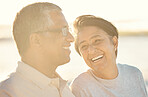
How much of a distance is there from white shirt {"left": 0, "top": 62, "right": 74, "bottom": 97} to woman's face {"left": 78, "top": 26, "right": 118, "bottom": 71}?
697 millimetres

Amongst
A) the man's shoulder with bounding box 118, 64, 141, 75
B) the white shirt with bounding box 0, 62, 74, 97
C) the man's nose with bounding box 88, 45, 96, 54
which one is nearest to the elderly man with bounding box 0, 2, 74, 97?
the white shirt with bounding box 0, 62, 74, 97

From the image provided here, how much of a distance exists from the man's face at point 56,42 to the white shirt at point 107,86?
797 mm

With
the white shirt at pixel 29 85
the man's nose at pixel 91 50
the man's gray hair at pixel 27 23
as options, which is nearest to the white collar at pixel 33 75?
the white shirt at pixel 29 85

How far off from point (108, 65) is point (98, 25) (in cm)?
44

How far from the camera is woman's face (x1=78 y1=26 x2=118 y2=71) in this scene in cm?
356

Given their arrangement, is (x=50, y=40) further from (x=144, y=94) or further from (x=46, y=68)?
(x=144, y=94)

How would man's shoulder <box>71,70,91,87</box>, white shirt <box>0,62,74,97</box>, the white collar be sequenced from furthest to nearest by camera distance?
man's shoulder <box>71,70,91,87</box> → the white collar → white shirt <box>0,62,74,97</box>

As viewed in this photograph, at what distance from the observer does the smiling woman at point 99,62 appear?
3578 millimetres

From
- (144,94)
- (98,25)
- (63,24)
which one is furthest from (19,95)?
(144,94)

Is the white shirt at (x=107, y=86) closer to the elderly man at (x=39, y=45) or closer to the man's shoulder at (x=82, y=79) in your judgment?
the man's shoulder at (x=82, y=79)

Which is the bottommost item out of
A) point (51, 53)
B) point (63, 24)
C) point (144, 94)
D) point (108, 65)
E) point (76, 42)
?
point (144, 94)

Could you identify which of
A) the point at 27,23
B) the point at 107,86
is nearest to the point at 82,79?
the point at 107,86

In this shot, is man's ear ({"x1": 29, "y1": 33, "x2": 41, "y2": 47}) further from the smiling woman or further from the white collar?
the smiling woman

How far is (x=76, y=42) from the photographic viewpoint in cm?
368
